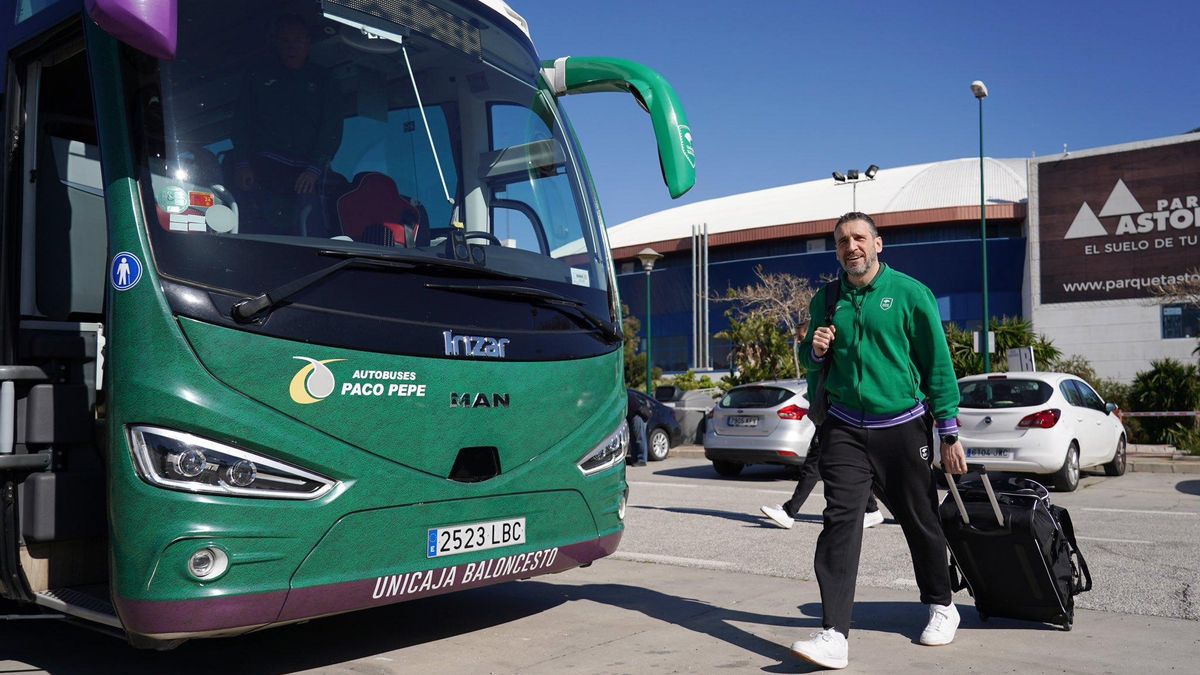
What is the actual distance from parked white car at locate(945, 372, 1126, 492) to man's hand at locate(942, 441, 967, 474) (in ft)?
28.5

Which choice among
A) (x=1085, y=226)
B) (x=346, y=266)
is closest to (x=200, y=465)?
(x=346, y=266)

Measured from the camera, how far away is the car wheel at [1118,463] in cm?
1539

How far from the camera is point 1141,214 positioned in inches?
1439

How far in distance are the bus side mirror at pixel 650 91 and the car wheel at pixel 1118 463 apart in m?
12.3

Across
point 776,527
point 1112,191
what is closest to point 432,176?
point 776,527

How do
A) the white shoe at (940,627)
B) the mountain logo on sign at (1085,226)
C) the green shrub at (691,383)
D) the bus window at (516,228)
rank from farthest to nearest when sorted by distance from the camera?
the mountain logo on sign at (1085,226), the green shrub at (691,383), the bus window at (516,228), the white shoe at (940,627)

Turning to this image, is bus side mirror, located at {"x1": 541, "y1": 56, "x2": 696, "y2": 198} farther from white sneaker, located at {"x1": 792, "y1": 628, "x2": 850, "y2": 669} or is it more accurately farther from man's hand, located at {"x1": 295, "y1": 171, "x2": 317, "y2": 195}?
white sneaker, located at {"x1": 792, "y1": 628, "x2": 850, "y2": 669}

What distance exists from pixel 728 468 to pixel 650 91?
11269 mm

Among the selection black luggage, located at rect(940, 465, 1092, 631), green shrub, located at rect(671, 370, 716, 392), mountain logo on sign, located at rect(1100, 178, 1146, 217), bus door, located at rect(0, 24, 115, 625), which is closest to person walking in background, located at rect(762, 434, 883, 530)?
black luggage, located at rect(940, 465, 1092, 631)

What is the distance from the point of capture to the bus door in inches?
164

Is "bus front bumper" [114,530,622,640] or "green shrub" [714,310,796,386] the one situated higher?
"green shrub" [714,310,796,386]

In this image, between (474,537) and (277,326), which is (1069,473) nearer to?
(474,537)

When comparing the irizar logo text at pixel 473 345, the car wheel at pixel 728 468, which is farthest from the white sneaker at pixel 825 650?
the car wheel at pixel 728 468

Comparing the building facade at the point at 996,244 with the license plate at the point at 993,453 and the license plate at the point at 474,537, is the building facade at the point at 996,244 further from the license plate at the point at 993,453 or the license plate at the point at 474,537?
the license plate at the point at 474,537
